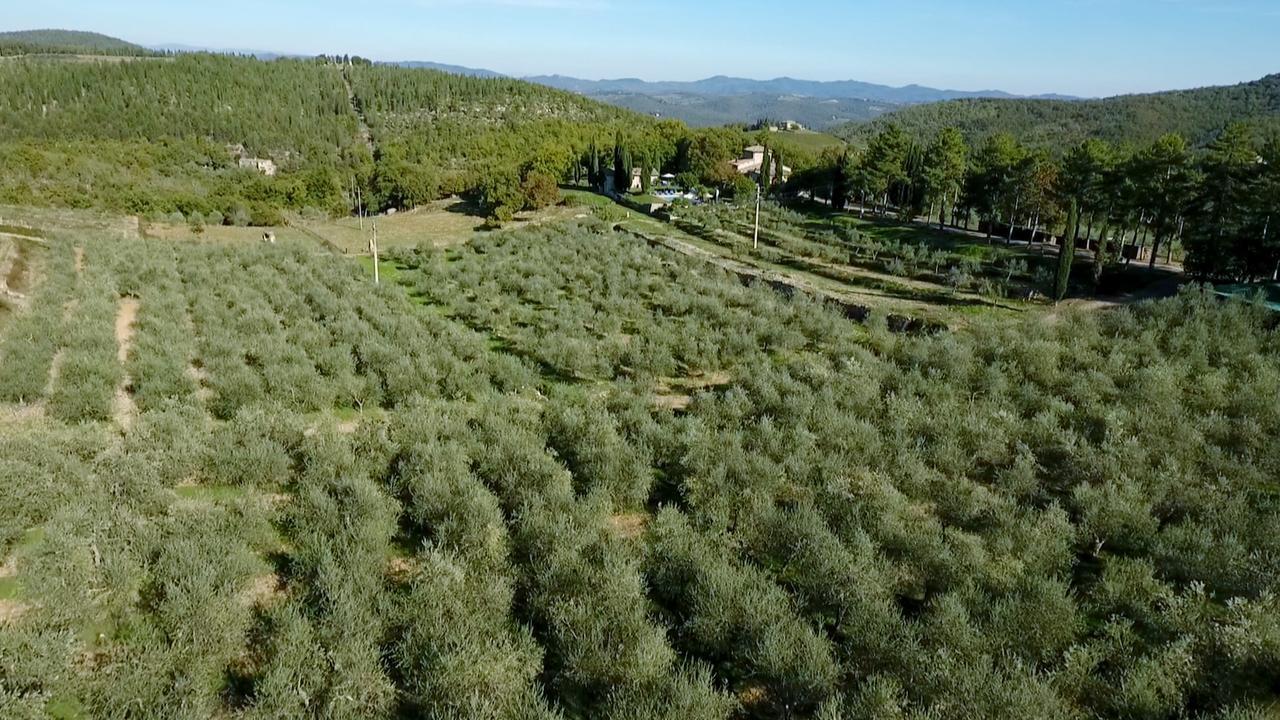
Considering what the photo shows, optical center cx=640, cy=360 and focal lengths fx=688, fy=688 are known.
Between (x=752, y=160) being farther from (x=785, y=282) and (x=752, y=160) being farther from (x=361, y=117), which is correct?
(x=361, y=117)

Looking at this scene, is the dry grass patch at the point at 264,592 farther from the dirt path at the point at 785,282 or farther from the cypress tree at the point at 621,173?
the cypress tree at the point at 621,173

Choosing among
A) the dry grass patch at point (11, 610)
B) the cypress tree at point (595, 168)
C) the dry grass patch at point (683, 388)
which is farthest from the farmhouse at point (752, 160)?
the dry grass patch at point (11, 610)

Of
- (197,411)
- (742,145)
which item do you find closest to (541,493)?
(197,411)

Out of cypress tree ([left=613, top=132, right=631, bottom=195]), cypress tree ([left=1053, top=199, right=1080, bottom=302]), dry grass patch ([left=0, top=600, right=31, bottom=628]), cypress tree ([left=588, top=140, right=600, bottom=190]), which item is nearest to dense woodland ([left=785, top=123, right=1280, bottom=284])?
cypress tree ([left=1053, top=199, right=1080, bottom=302])

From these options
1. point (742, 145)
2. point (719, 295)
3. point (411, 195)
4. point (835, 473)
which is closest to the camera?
point (835, 473)

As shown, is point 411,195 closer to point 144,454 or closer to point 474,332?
point 474,332

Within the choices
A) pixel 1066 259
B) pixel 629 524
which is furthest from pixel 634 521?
pixel 1066 259
